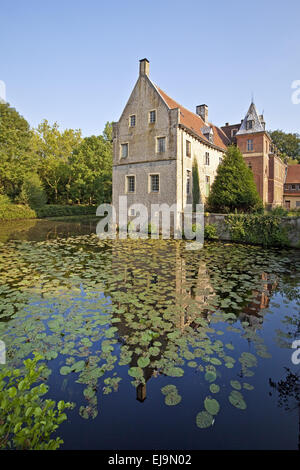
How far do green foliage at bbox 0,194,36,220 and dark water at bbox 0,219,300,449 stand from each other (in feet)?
99.3

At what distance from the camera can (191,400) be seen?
356cm

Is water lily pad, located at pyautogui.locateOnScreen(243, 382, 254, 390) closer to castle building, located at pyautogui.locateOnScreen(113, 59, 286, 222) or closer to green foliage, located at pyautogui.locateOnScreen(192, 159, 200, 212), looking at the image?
castle building, located at pyautogui.locateOnScreen(113, 59, 286, 222)

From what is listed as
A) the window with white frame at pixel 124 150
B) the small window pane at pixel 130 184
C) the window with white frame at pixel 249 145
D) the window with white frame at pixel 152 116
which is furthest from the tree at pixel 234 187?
the window with white frame at pixel 124 150

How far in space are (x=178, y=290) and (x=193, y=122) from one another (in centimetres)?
2402

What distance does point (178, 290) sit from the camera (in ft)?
25.7

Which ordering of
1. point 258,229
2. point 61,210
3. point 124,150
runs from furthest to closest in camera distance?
point 61,210 → point 124,150 → point 258,229

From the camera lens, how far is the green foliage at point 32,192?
39500 mm

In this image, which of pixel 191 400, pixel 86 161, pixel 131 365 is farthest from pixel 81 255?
pixel 86 161

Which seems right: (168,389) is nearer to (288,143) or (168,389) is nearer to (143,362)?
(143,362)

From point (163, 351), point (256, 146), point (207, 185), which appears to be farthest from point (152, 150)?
point (163, 351)

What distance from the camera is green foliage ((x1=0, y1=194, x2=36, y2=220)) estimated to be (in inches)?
1400

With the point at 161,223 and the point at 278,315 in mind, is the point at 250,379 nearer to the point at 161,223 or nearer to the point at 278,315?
the point at 278,315

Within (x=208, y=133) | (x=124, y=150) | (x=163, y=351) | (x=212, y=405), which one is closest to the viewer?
(x=212, y=405)

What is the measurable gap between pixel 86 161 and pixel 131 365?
145 ft
